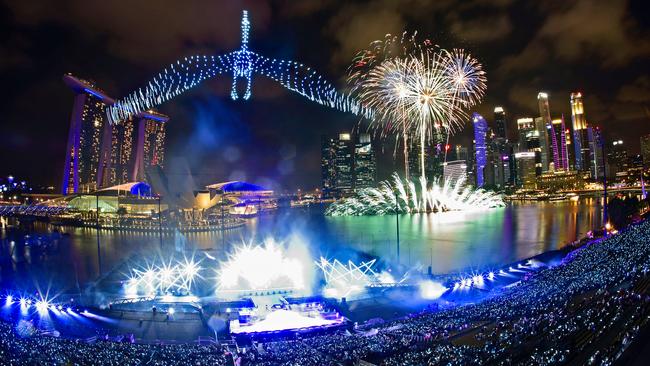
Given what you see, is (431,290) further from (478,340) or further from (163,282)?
(163,282)

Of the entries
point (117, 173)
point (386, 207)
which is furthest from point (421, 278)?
point (117, 173)

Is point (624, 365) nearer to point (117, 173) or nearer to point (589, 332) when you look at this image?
point (589, 332)

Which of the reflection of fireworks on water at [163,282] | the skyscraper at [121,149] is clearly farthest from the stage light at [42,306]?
the skyscraper at [121,149]

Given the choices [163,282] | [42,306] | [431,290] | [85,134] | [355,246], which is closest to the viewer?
[42,306]

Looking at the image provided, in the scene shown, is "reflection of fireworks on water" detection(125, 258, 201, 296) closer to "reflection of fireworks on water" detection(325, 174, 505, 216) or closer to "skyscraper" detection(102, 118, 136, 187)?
"reflection of fireworks on water" detection(325, 174, 505, 216)

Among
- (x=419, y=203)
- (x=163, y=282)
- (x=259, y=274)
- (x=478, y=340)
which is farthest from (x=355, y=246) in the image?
(x=419, y=203)

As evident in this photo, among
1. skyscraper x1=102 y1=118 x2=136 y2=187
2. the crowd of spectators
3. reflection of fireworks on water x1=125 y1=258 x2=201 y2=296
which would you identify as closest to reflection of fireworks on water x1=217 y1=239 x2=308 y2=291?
reflection of fireworks on water x1=125 y1=258 x2=201 y2=296

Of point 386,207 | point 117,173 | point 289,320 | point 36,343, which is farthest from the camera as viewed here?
point 117,173
